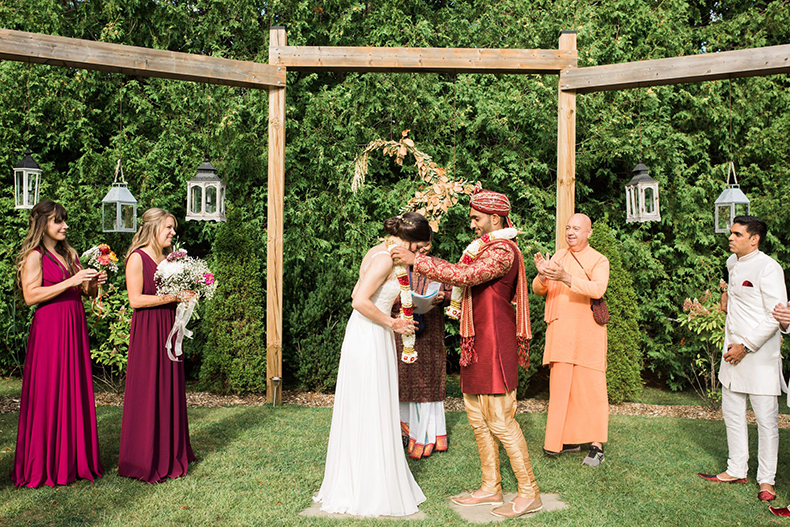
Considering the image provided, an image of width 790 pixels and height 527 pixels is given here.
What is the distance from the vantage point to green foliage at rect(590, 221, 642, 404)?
813 centimetres

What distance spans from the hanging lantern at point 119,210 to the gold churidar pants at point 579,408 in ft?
15.8

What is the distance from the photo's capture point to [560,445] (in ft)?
18.7

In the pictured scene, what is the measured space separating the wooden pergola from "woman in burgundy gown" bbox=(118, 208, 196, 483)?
2249 mm

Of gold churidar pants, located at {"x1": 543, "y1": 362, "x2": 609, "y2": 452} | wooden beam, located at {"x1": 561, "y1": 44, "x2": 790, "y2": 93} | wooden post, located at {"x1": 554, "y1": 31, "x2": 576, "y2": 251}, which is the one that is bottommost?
gold churidar pants, located at {"x1": 543, "y1": 362, "x2": 609, "y2": 452}

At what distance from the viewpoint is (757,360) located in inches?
201

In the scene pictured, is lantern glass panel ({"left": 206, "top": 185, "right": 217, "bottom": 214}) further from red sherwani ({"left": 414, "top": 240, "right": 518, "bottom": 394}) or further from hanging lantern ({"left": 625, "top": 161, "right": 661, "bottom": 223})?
hanging lantern ({"left": 625, "top": 161, "right": 661, "bottom": 223})

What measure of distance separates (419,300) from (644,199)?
2935mm

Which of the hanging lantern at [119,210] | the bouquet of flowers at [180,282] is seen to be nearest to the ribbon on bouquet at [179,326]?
the bouquet of flowers at [180,282]

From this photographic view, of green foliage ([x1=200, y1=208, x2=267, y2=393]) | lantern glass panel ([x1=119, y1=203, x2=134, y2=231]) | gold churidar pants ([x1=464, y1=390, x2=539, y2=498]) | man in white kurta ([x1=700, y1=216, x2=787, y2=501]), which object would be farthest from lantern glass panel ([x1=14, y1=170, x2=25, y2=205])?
man in white kurta ([x1=700, y1=216, x2=787, y2=501])

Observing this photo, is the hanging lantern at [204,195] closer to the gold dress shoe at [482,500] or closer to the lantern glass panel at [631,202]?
the gold dress shoe at [482,500]

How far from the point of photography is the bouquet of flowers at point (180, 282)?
5.10 meters

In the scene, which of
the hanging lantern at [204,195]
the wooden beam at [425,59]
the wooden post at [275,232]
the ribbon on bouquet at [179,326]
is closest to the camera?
the ribbon on bouquet at [179,326]

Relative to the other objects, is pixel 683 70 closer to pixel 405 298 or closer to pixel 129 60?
pixel 405 298

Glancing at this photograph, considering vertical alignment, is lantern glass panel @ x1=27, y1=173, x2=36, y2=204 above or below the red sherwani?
above
